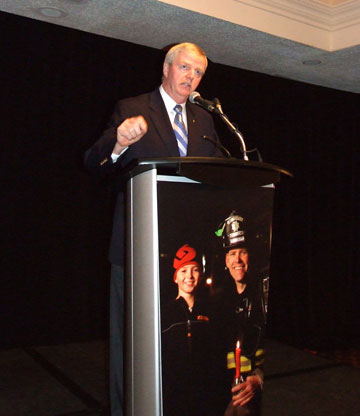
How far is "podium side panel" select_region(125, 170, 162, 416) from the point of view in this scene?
1.44 metres

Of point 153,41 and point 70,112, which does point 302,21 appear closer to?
point 153,41

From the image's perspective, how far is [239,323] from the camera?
1562mm

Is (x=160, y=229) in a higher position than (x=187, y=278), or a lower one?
higher

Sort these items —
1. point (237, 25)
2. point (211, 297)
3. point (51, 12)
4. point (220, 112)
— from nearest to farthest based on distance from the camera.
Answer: point (211, 297)
point (220, 112)
point (51, 12)
point (237, 25)

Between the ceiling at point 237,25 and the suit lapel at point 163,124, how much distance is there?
1.56 meters

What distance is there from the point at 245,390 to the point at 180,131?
88cm

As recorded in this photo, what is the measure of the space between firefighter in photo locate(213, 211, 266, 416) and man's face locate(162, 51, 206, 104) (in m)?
0.53

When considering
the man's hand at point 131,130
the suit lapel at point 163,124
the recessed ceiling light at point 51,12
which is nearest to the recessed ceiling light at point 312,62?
the recessed ceiling light at point 51,12

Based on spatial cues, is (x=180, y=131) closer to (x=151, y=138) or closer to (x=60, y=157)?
(x=151, y=138)

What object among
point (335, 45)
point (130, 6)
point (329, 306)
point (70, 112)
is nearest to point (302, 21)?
point (335, 45)

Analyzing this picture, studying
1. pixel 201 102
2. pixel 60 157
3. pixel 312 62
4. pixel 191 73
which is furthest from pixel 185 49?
pixel 312 62

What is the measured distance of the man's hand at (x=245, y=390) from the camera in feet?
5.09

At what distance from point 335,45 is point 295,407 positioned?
8.86 ft

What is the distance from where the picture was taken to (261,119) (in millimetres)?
4738
